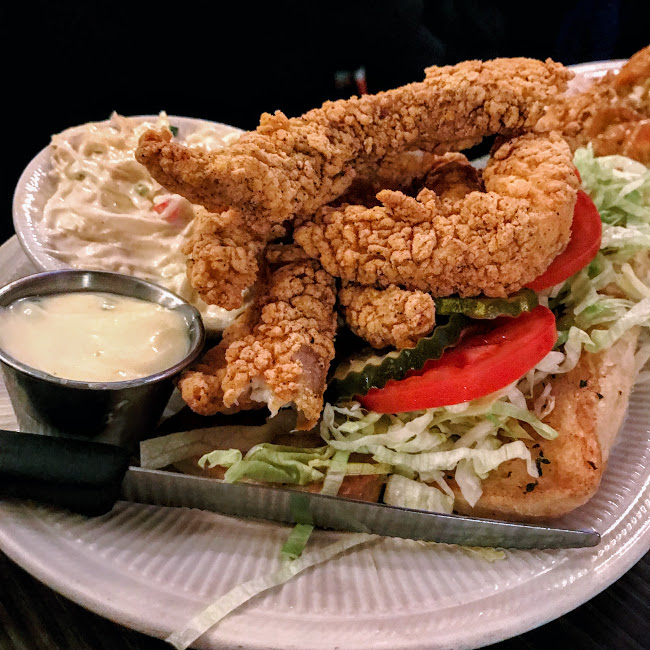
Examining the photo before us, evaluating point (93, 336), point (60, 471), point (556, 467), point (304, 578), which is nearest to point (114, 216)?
point (93, 336)

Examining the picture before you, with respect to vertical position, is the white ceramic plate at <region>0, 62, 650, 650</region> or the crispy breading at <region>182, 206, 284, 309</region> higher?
the crispy breading at <region>182, 206, 284, 309</region>

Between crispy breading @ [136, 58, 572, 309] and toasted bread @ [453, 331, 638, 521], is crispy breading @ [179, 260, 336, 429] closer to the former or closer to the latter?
crispy breading @ [136, 58, 572, 309]

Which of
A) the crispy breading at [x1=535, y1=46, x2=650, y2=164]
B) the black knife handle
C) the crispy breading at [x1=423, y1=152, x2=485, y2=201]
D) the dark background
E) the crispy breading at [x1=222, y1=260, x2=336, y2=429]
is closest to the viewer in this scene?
the black knife handle

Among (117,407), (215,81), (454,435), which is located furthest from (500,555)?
(215,81)

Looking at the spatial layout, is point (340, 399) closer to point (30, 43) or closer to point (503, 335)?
point (503, 335)

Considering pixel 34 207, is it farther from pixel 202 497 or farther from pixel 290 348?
pixel 202 497

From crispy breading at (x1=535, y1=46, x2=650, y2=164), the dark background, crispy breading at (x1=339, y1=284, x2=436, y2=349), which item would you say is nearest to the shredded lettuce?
crispy breading at (x1=339, y1=284, x2=436, y2=349)

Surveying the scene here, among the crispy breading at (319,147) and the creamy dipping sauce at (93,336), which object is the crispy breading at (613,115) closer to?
the crispy breading at (319,147)
